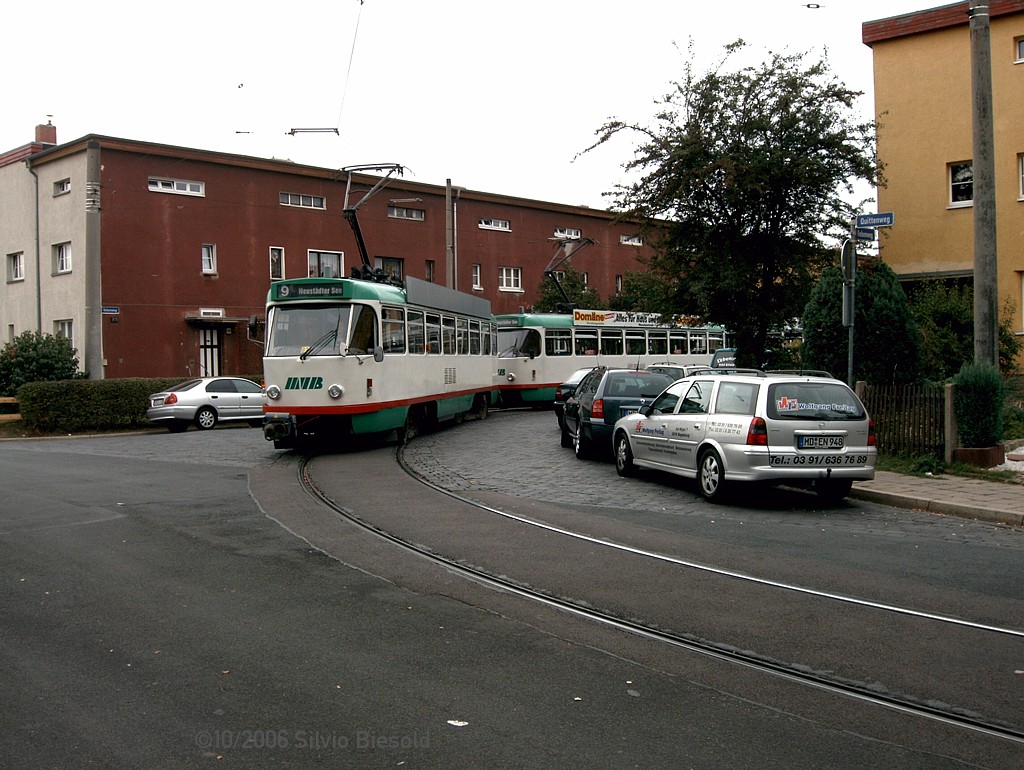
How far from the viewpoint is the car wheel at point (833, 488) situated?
11.6 metres

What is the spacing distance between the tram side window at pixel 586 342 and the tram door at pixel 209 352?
13657 mm

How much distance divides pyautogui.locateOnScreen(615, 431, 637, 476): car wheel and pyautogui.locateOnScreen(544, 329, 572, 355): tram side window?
16393 millimetres

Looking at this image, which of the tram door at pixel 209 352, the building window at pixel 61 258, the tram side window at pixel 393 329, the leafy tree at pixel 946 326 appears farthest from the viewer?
the tram door at pixel 209 352

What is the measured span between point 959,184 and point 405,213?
2479cm

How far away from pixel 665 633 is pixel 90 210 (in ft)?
76.5

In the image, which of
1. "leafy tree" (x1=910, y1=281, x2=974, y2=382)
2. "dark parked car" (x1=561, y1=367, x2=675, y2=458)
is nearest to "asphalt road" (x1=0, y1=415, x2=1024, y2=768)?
"dark parked car" (x1=561, y1=367, x2=675, y2=458)

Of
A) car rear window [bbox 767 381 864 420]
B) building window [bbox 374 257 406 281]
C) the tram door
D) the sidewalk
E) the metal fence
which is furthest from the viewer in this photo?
building window [bbox 374 257 406 281]

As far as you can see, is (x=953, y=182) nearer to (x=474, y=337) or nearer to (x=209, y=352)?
(x=474, y=337)

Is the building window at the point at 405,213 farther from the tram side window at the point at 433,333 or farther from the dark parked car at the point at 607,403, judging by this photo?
the dark parked car at the point at 607,403

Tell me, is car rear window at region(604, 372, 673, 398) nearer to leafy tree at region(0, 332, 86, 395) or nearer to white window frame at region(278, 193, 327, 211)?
leafy tree at region(0, 332, 86, 395)

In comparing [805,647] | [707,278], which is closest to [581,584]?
[805,647]

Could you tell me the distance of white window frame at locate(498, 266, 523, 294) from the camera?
46844 mm

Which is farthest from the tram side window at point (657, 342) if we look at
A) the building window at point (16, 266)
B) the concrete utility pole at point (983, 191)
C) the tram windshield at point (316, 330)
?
the building window at point (16, 266)

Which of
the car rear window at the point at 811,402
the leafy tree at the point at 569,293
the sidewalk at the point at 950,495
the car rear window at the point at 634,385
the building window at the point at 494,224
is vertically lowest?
the sidewalk at the point at 950,495
